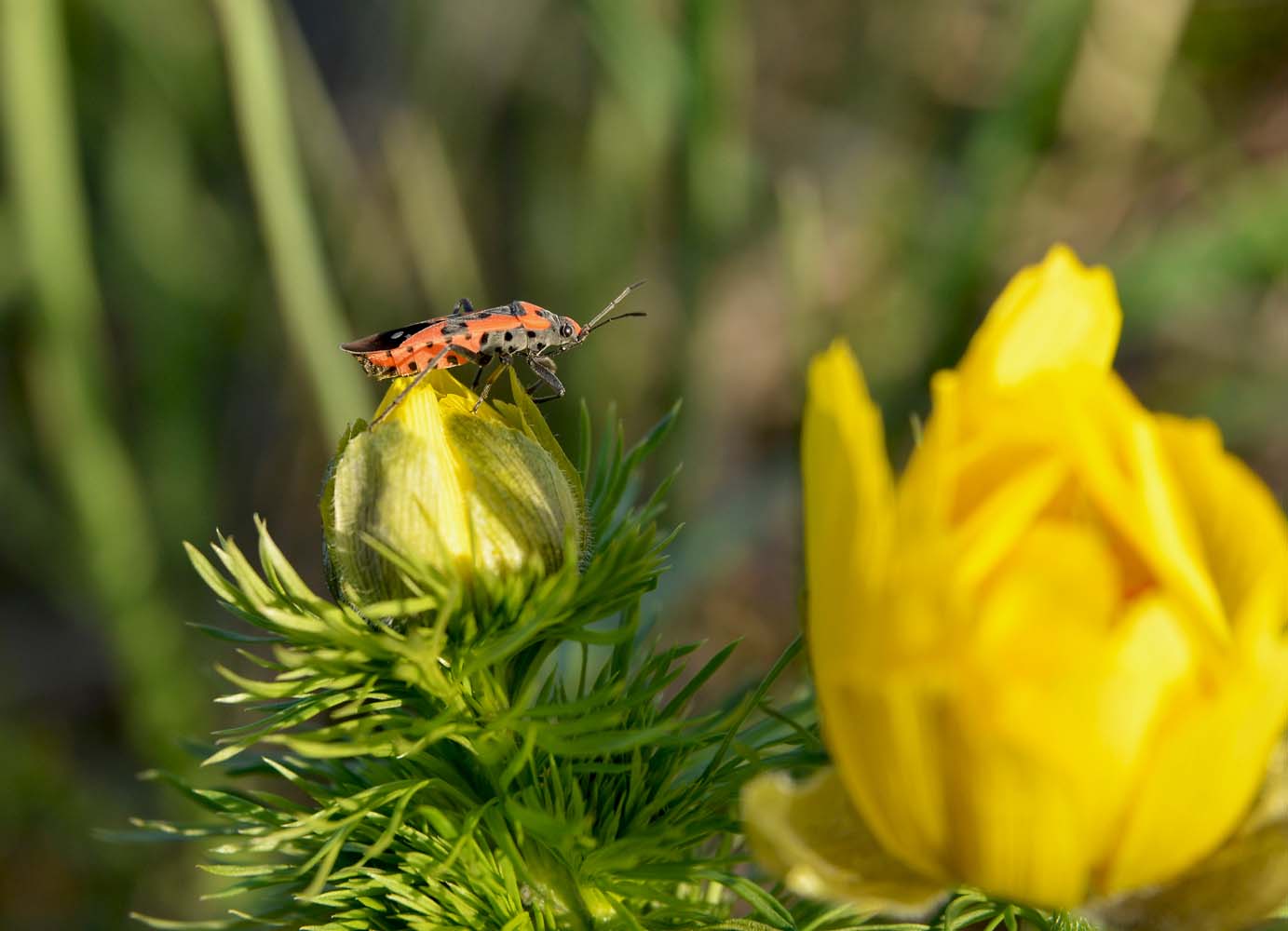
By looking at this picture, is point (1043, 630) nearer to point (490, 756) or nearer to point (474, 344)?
point (490, 756)

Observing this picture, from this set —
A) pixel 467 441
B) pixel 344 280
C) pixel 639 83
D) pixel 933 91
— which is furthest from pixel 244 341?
pixel 467 441

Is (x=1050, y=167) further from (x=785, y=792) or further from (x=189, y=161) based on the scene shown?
(x=785, y=792)

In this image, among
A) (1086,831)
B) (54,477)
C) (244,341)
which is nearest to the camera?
(1086,831)

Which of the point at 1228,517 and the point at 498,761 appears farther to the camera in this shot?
the point at 498,761

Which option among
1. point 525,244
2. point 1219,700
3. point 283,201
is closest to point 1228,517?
point 1219,700

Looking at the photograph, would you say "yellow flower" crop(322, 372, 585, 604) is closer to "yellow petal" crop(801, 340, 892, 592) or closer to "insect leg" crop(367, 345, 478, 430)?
"insect leg" crop(367, 345, 478, 430)

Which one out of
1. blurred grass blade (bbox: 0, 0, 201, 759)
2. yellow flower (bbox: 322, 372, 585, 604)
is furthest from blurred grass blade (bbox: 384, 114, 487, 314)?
yellow flower (bbox: 322, 372, 585, 604)
